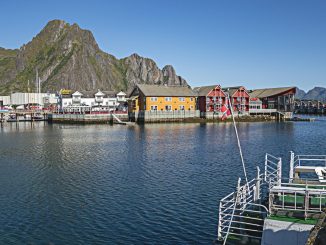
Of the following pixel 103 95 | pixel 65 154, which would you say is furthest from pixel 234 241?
pixel 103 95

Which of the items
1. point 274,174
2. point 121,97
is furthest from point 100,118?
point 274,174

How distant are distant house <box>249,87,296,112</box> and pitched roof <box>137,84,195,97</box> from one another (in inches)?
1467

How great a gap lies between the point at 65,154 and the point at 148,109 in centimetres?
6423

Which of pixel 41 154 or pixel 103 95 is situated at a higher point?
pixel 103 95

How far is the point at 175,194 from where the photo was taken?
28.3 metres

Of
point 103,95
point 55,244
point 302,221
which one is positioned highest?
point 103,95

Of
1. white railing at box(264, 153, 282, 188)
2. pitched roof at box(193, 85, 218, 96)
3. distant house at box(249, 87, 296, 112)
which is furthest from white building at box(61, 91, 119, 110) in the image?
white railing at box(264, 153, 282, 188)

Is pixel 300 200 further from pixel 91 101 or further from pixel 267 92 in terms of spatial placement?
pixel 267 92

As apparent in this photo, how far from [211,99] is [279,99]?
33.3 m

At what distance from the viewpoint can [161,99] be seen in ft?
379

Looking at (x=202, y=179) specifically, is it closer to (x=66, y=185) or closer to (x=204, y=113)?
(x=66, y=185)

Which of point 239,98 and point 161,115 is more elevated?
point 239,98

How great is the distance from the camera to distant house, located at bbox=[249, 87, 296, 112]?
135750mm

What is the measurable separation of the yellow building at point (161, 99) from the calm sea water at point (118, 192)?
59400mm
